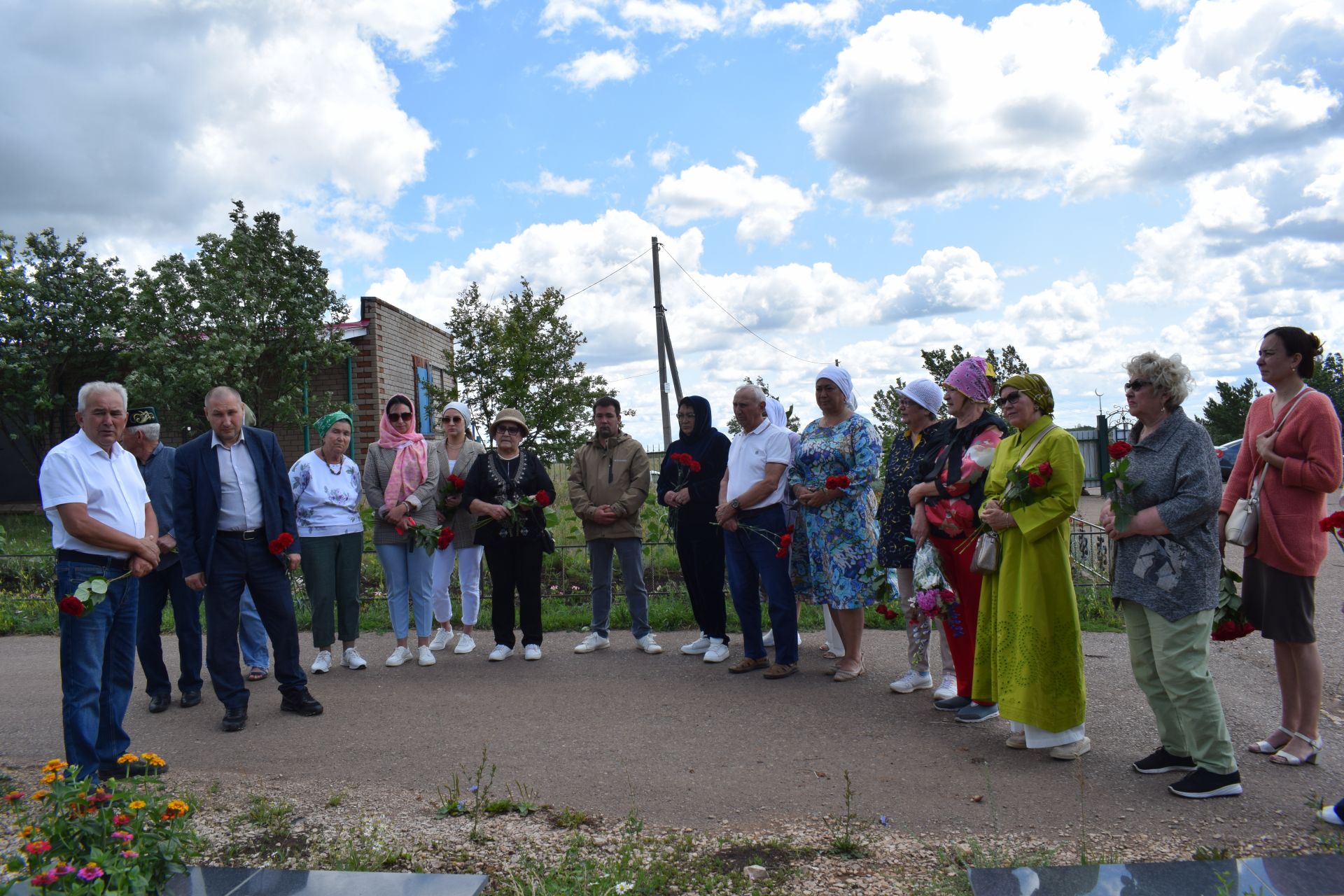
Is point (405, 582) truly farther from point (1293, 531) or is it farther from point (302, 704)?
point (1293, 531)

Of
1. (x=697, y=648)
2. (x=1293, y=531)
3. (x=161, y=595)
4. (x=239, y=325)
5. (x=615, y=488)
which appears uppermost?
(x=239, y=325)

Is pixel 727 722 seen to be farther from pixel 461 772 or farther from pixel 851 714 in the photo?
pixel 461 772

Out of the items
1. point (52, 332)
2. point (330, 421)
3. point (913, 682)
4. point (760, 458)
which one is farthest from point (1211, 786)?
point (52, 332)

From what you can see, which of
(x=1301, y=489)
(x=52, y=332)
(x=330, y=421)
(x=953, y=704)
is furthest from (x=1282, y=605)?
(x=52, y=332)

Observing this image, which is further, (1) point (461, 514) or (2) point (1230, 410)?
(2) point (1230, 410)

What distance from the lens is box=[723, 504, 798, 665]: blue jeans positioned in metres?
6.38

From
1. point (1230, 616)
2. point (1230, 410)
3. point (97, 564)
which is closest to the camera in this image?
point (1230, 616)

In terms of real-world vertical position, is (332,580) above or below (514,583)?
above

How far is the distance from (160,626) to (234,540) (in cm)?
115

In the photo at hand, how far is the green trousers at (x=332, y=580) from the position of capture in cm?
667

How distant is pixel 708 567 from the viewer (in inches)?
274

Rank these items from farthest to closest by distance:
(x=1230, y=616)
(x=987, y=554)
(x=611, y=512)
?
(x=611, y=512) < (x=987, y=554) < (x=1230, y=616)

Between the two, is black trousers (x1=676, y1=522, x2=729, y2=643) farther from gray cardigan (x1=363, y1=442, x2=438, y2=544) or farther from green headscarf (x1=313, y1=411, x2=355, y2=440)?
green headscarf (x1=313, y1=411, x2=355, y2=440)

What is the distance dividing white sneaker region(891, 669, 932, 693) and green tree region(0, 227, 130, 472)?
18.0m
